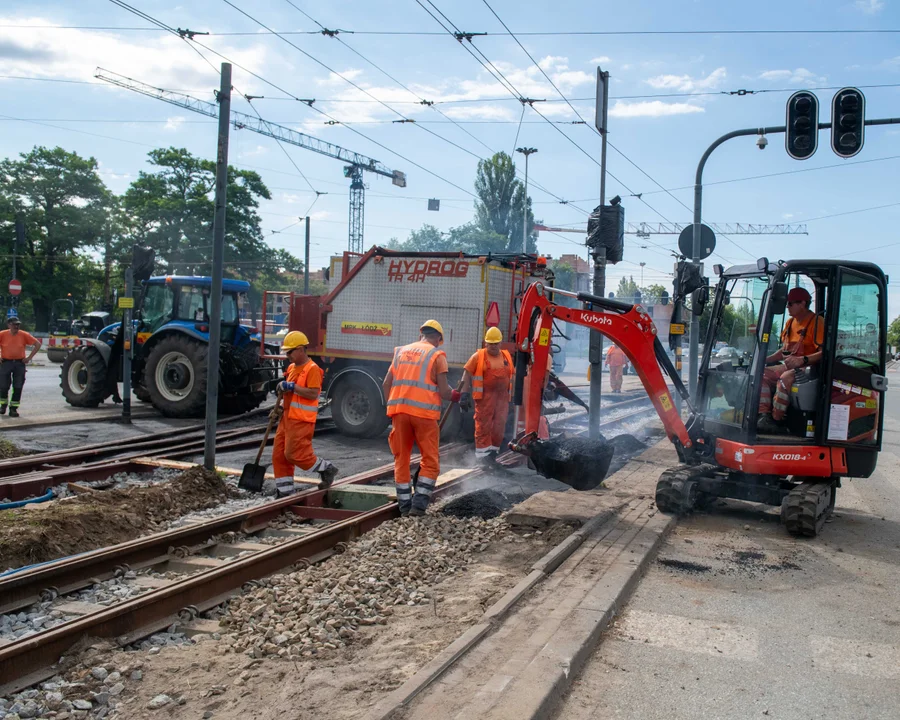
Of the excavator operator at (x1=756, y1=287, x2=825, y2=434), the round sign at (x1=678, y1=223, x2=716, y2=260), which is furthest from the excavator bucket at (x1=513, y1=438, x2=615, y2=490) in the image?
the round sign at (x1=678, y1=223, x2=716, y2=260)

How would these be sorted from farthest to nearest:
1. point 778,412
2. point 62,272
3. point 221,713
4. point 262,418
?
point 62,272, point 262,418, point 778,412, point 221,713

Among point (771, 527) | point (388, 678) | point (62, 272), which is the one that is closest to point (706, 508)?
point (771, 527)

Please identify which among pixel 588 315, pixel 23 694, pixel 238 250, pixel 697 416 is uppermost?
pixel 238 250

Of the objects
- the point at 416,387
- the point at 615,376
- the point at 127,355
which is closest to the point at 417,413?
the point at 416,387

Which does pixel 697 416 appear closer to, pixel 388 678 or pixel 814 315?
pixel 814 315

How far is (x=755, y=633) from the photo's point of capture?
5.17m

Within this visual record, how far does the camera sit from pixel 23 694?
12.9 feet

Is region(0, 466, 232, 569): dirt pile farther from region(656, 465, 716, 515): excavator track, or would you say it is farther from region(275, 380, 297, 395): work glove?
region(656, 465, 716, 515): excavator track

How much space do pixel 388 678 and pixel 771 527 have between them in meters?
5.35

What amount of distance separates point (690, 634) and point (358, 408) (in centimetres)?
936

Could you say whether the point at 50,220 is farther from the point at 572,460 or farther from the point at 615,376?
the point at 572,460

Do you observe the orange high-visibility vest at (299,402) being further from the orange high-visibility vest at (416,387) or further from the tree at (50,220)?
the tree at (50,220)

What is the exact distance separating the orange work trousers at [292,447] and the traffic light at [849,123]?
8819 mm

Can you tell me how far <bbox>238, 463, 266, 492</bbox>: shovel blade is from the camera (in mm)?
8719
